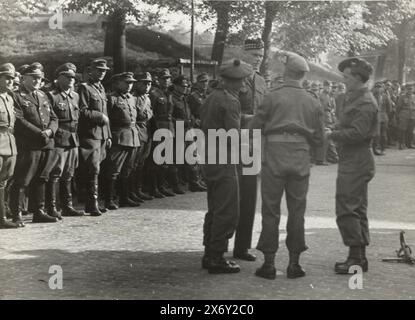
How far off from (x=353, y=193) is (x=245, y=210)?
1202mm

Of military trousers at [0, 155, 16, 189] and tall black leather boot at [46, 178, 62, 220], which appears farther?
tall black leather boot at [46, 178, 62, 220]

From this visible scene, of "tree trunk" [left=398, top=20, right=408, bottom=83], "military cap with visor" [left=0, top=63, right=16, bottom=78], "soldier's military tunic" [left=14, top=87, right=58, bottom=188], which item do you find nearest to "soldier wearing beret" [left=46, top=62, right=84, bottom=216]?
Result: "soldier's military tunic" [left=14, top=87, right=58, bottom=188]

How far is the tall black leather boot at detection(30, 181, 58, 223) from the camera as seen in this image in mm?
8883

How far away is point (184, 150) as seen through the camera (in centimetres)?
1227

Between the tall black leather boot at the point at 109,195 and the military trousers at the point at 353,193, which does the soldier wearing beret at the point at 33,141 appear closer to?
the tall black leather boot at the point at 109,195

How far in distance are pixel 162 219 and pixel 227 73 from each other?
3385 mm

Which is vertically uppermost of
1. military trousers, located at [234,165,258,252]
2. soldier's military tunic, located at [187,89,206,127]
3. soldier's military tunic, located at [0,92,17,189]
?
soldier's military tunic, located at [187,89,206,127]

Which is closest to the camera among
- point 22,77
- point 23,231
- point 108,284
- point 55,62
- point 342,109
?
point 108,284

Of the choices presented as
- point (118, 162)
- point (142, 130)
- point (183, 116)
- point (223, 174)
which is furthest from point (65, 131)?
point (223, 174)

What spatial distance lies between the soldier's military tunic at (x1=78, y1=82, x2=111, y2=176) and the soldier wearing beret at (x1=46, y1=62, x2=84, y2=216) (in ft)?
0.38

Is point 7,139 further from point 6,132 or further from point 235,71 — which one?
point 235,71

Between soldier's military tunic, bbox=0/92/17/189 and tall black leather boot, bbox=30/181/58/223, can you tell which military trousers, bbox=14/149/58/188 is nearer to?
tall black leather boot, bbox=30/181/58/223
